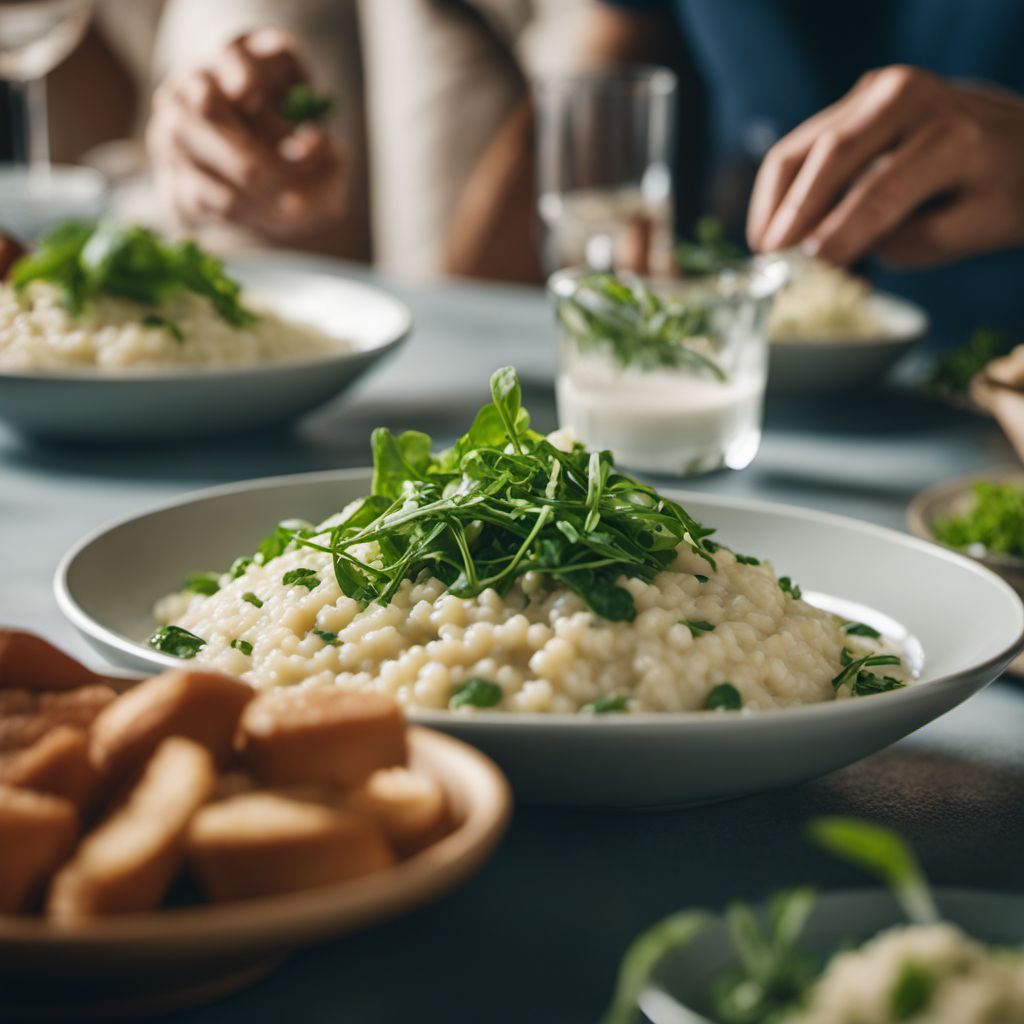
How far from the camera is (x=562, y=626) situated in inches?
33.7

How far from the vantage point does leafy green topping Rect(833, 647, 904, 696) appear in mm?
950

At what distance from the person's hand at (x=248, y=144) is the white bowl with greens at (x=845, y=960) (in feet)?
6.90

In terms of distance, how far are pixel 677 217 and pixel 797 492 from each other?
8.47ft

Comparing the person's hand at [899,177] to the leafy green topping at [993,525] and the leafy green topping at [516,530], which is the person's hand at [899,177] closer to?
the leafy green topping at [993,525]

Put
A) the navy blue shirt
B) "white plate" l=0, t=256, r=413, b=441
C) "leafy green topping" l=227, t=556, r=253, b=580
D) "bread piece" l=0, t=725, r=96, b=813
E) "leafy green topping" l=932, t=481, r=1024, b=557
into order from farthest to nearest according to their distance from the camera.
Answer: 1. the navy blue shirt
2. "white plate" l=0, t=256, r=413, b=441
3. "leafy green topping" l=932, t=481, r=1024, b=557
4. "leafy green topping" l=227, t=556, r=253, b=580
5. "bread piece" l=0, t=725, r=96, b=813

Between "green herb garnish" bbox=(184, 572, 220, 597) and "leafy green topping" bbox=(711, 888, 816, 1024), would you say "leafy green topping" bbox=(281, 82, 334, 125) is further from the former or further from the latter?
"leafy green topping" bbox=(711, 888, 816, 1024)

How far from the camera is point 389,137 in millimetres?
5750

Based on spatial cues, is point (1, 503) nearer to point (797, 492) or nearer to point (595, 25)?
point (797, 492)

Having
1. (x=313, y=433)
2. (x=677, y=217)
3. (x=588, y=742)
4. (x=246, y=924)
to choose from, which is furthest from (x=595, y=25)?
(x=246, y=924)

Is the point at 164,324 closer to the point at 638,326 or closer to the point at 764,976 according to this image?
the point at 638,326

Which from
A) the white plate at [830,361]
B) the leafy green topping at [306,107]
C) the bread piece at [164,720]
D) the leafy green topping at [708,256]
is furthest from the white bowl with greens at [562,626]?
the leafy green topping at [306,107]

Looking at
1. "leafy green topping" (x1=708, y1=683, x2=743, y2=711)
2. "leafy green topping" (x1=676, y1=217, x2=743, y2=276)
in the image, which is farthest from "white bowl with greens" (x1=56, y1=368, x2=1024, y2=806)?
"leafy green topping" (x1=676, y1=217, x2=743, y2=276)

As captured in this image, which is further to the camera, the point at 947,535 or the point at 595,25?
the point at 595,25

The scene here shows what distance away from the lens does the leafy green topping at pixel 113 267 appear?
1724 millimetres
